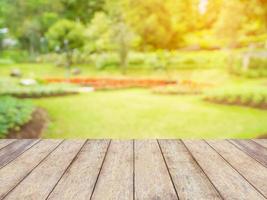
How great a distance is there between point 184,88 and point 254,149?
1475 mm

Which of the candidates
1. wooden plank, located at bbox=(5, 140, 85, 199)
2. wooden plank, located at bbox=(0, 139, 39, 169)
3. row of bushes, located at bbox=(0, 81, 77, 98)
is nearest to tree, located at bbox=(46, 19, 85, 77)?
row of bushes, located at bbox=(0, 81, 77, 98)

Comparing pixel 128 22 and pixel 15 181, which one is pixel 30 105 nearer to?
pixel 128 22

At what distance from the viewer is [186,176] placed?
5.06 feet

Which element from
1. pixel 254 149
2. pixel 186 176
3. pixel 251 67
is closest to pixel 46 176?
pixel 186 176

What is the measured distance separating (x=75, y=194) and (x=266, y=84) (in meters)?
2.65

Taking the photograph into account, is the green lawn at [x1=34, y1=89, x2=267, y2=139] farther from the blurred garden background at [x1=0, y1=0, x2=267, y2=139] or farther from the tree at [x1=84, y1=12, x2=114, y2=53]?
the tree at [x1=84, y1=12, x2=114, y2=53]

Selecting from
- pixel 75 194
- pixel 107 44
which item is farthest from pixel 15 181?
pixel 107 44

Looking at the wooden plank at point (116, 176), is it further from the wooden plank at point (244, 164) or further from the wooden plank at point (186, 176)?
the wooden plank at point (244, 164)

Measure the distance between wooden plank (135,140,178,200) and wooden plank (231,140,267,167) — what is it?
0.53 m

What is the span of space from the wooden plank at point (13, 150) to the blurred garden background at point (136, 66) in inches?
37.8

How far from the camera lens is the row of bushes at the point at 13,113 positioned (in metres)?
3.17

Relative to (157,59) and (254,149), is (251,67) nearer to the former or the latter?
(157,59)

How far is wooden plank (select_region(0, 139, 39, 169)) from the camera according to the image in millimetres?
1877

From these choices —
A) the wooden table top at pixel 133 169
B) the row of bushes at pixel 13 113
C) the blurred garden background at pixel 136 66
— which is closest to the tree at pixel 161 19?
the blurred garden background at pixel 136 66
